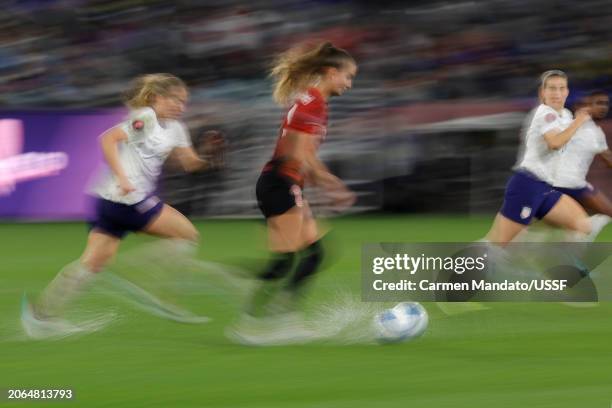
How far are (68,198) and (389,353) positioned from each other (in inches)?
364

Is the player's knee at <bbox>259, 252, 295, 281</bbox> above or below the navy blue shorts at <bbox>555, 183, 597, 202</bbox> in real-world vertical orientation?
above

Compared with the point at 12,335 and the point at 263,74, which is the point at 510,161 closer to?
the point at 263,74

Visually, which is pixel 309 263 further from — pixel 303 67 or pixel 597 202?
pixel 597 202

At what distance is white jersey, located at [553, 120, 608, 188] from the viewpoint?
30.5 feet

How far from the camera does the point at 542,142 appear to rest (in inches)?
354

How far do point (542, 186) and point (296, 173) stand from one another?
2.13 m

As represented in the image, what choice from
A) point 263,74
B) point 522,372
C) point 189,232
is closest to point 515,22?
point 263,74

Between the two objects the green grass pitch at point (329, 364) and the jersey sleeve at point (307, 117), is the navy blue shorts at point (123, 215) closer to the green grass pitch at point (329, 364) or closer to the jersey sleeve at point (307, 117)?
the green grass pitch at point (329, 364)

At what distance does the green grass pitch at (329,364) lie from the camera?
238 inches

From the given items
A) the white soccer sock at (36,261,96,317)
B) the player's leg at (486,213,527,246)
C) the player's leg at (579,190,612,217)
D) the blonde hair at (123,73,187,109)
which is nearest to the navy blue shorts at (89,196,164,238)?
the white soccer sock at (36,261,96,317)

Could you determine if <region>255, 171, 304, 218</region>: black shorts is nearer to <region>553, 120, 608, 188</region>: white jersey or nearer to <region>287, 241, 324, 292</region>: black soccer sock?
<region>287, 241, 324, 292</region>: black soccer sock

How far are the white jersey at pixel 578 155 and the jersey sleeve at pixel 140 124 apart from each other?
2729 millimetres

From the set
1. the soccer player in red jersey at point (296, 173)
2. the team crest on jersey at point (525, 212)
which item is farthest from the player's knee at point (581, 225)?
the soccer player in red jersey at point (296, 173)

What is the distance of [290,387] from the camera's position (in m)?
6.31
